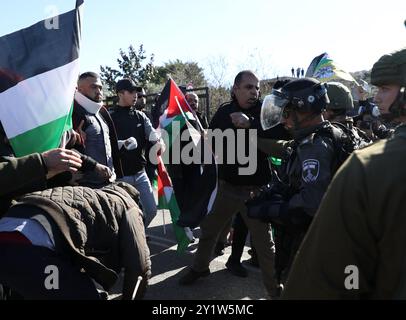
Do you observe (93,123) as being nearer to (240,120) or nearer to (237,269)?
(240,120)

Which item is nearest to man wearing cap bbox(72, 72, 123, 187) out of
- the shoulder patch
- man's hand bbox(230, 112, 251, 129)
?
man's hand bbox(230, 112, 251, 129)

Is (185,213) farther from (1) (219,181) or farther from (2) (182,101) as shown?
(2) (182,101)

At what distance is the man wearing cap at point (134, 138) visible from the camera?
522 cm

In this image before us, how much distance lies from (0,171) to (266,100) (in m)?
1.77

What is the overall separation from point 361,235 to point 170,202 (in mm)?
4276

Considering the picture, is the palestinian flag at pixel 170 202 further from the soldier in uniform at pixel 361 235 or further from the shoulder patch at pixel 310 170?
the soldier in uniform at pixel 361 235

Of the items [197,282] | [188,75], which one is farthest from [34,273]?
[188,75]

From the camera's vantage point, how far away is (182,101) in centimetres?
512

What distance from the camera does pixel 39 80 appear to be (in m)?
2.52

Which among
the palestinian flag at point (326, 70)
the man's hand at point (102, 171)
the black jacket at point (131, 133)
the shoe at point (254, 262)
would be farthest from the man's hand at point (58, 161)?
the palestinian flag at point (326, 70)

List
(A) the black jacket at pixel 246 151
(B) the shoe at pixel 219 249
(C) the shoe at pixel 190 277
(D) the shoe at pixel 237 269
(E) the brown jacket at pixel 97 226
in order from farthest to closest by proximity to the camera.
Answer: (B) the shoe at pixel 219 249 → (D) the shoe at pixel 237 269 → (C) the shoe at pixel 190 277 → (A) the black jacket at pixel 246 151 → (E) the brown jacket at pixel 97 226

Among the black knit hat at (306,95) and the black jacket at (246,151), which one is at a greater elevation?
the black knit hat at (306,95)

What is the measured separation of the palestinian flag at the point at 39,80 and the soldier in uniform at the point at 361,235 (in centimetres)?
187

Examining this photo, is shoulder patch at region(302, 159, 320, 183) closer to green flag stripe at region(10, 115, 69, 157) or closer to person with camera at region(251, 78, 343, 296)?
person with camera at region(251, 78, 343, 296)
